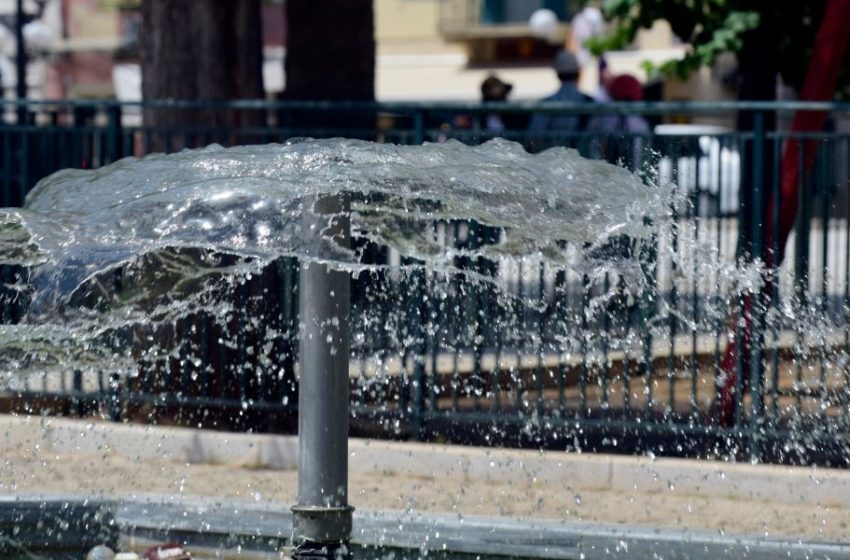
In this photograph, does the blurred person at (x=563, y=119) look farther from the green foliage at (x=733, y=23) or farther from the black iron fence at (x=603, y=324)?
the green foliage at (x=733, y=23)

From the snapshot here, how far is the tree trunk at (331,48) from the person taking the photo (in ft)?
41.6

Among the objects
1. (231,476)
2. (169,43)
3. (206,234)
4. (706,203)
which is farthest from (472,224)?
(206,234)

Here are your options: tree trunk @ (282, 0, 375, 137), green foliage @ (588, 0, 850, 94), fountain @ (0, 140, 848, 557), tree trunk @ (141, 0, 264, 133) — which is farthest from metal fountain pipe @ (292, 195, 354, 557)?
green foliage @ (588, 0, 850, 94)

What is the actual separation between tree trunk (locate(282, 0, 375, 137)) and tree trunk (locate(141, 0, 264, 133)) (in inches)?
126

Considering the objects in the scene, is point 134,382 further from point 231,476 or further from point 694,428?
point 694,428

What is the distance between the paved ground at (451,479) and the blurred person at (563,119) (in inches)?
56.3

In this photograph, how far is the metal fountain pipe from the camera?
459 cm

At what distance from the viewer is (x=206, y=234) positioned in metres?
4.79

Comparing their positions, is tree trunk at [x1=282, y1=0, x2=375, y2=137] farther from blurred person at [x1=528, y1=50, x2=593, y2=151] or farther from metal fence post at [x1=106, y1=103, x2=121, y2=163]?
metal fence post at [x1=106, y1=103, x2=121, y2=163]

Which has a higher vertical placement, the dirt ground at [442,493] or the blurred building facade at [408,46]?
the blurred building facade at [408,46]

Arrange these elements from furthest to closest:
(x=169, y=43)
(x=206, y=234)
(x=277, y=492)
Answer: (x=169, y=43)
(x=277, y=492)
(x=206, y=234)

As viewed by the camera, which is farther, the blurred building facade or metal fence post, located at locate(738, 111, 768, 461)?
the blurred building facade

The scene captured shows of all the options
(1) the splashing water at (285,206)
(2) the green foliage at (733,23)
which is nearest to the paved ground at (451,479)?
(1) the splashing water at (285,206)

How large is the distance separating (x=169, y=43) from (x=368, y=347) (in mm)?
2040
